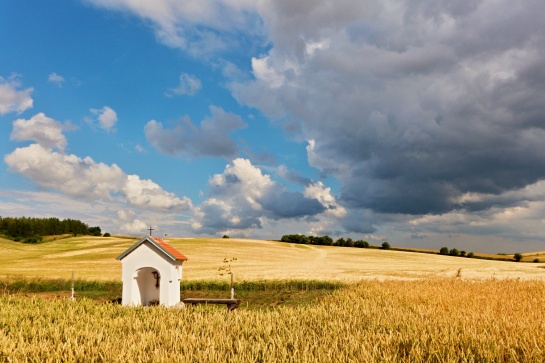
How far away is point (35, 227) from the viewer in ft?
385

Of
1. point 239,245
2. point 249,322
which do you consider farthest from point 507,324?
point 239,245

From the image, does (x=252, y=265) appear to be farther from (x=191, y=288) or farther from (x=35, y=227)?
(x=35, y=227)

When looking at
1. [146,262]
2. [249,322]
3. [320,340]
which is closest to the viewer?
[320,340]

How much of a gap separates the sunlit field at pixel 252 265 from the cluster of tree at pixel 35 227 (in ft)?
143

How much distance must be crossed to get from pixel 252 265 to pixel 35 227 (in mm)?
99588

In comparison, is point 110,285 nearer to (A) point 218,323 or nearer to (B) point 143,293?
(B) point 143,293

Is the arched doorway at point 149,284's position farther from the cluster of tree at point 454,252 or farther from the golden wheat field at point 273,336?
the cluster of tree at point 454,252

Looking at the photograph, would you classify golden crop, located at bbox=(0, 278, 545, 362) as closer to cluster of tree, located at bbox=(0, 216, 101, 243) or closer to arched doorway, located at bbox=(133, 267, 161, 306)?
arched doorway, located at bbox=(133, 267, 161, 306)

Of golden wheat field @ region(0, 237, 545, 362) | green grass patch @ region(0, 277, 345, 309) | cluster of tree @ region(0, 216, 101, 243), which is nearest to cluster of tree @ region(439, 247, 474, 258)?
green grass patch @ region(0, 277, 345, 309)

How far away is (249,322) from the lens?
9633 mm

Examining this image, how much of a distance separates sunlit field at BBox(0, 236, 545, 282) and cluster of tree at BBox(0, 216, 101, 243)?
43.5 metres

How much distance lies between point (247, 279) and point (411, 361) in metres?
25.9

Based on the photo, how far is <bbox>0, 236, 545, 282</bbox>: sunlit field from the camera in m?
36.2

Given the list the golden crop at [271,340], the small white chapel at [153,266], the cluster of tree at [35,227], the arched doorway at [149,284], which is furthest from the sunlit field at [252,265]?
the cluster of tree at [35,227]
